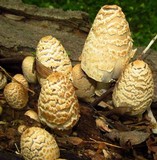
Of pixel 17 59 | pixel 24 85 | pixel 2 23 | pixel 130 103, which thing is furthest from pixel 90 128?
pixel 2 23

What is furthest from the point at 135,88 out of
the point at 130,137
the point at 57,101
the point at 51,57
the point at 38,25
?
the point at 38,25

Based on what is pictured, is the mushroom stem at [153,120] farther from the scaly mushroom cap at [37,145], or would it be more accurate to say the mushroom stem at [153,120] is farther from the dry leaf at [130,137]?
the scaly mushroom cap at [37,145]

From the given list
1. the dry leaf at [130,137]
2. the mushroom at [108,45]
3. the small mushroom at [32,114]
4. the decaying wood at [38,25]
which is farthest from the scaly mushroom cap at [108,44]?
the decaying wood at [38,25]

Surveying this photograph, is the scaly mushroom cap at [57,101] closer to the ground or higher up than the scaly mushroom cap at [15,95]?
higher up

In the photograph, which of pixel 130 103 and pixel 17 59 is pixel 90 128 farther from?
pixel 17 59

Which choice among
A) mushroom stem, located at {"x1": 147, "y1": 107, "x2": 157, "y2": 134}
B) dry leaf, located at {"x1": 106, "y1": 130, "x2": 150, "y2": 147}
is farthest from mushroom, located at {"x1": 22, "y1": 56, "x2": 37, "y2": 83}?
mushroom stem, located at {"x1": 147, "y1": 107, "x2": 157, "y2": 134}

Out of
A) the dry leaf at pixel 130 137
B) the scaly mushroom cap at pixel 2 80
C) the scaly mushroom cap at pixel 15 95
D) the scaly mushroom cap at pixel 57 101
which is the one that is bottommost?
the scaly mushroom cap at pixel 2 80
